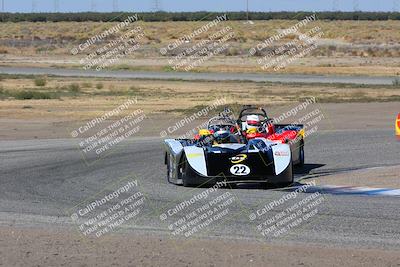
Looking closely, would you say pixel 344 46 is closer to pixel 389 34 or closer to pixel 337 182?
pixel 389 34

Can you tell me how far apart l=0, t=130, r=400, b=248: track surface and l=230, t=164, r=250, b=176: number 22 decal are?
0.31 m

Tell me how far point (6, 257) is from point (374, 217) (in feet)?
16.7

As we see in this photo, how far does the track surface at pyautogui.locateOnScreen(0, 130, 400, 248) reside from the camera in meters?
12.1

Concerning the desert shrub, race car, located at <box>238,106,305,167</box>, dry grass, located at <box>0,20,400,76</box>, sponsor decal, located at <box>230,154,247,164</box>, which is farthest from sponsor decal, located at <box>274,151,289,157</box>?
dry grass, located at <box>0,20,400,76</box>

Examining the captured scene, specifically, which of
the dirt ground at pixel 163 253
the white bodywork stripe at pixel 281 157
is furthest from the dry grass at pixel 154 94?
the dirt ground at pixel 163 253

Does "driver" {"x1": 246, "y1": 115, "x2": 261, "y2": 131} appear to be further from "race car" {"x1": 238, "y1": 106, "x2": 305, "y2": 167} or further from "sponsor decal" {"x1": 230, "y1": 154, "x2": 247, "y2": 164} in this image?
"sponsor decal" {"x1": 230, "y1": 154, "x2": 247, "y2": 164}

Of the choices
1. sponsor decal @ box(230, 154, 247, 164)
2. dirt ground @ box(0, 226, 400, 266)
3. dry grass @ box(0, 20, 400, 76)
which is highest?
dirt ground @ box(0, 226, 400, 266)

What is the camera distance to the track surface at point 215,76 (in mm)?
52750

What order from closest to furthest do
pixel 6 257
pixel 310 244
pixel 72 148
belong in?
pixel 6 257, pixel 310 244, pixel 72 148

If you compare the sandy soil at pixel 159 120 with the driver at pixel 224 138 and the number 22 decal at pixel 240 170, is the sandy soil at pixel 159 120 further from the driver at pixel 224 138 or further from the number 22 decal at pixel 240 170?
the number 22 decal at pixel 240 170

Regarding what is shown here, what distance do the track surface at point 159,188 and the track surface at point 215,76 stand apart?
25119 mm

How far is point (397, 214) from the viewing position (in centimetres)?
1327

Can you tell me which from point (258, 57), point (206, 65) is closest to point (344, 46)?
point (258, 57)

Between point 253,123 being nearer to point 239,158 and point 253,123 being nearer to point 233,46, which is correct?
point 239,158
